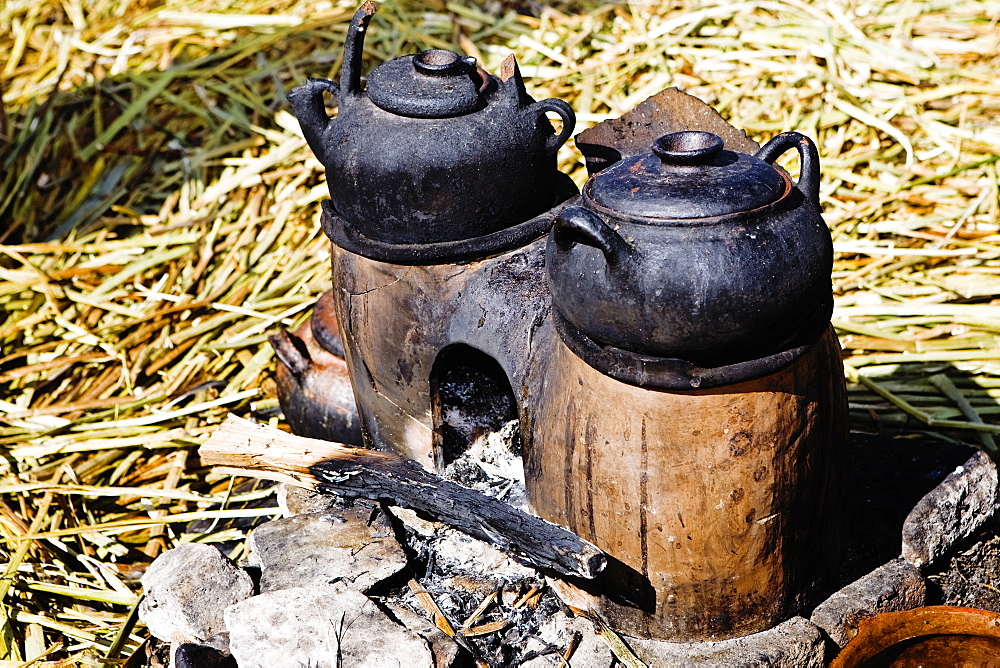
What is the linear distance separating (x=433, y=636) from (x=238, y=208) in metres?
3.23

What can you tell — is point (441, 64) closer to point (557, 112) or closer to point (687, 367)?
point (557, 112)

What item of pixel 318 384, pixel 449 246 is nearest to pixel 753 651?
pixel 449 246

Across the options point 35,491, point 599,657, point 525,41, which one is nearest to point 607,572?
point 599,657

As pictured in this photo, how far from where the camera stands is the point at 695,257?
6.83ft

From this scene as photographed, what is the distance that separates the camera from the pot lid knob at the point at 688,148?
2.20 m

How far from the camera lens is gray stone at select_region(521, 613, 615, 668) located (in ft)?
8.54

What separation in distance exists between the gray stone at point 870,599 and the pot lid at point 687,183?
1.19 meters

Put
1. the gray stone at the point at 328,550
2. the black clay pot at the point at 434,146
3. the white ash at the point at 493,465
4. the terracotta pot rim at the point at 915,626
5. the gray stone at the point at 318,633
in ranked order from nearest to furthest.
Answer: the terracotta pot rim at the point at 915,626
the gray stone at the point at 318,633
the black clay pot at the point at 434,146
the gray stone at the point at 328,550
the white ash at the point at 493,465

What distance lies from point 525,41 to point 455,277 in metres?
3.60

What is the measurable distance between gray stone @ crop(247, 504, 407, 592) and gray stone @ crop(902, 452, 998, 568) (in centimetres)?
149

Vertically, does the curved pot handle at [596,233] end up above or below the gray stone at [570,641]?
above

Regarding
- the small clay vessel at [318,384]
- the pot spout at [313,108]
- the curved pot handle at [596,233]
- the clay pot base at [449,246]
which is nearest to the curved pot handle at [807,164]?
the curved pot handle at [596,233]

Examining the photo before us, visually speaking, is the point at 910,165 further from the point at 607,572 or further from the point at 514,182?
the point at 607,572

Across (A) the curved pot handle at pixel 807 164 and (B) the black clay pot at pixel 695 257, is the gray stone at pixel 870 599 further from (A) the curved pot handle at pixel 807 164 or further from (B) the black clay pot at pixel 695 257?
(A) the curved pot handle at pixel 807 164
